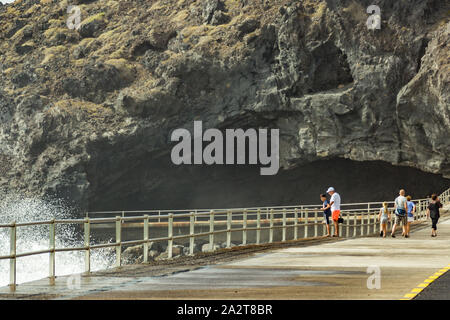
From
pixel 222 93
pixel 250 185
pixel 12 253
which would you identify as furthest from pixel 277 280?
pixel 250 185

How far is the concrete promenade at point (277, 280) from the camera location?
12.4 meters

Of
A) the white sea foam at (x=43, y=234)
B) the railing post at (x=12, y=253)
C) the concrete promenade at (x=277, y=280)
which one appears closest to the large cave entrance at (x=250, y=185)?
the white sea foam at (x=43, y=234)

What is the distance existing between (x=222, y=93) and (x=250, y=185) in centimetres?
1421

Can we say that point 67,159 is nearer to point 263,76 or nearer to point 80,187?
point 80,187

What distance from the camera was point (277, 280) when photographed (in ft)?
47.9

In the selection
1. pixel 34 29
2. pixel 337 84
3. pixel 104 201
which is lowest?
pixel 104 201

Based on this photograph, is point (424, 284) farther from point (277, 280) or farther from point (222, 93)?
point (222, 93)

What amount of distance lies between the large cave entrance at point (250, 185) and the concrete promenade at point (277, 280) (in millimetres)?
55882

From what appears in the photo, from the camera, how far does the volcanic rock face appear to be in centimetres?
6562

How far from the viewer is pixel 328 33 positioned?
67875 millimetres

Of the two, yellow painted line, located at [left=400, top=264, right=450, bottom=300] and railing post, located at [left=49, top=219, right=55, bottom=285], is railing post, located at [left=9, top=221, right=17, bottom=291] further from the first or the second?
yellow painted line, located at [left=400, top=264, right=450, bottom=300]
